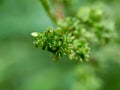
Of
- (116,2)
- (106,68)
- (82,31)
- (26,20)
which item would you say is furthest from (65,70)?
(82,31)

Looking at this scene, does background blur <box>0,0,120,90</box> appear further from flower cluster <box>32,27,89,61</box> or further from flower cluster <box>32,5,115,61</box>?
flower cluster <box>32,27,89,61</box>

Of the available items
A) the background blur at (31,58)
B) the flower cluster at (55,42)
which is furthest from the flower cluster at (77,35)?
the background blur at (31,58)

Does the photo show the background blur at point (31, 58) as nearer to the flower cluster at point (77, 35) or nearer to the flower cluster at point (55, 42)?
the flower cluster at point (77, 35)

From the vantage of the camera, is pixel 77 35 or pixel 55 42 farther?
pixel 77 35

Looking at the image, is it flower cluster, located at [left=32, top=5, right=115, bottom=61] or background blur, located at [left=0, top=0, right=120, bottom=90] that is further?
background blur, located at [left=0, top=0, right=120, bottom=90]

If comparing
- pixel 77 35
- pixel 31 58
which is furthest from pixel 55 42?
pixel 31 58

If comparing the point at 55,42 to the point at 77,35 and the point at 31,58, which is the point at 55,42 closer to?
the point at 77,35

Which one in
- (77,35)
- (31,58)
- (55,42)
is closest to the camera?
(55,42)

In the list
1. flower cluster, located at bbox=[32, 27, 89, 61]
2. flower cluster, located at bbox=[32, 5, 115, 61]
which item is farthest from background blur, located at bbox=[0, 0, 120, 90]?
flower cluster, located at bbox=[32, 27, 89, 61]
